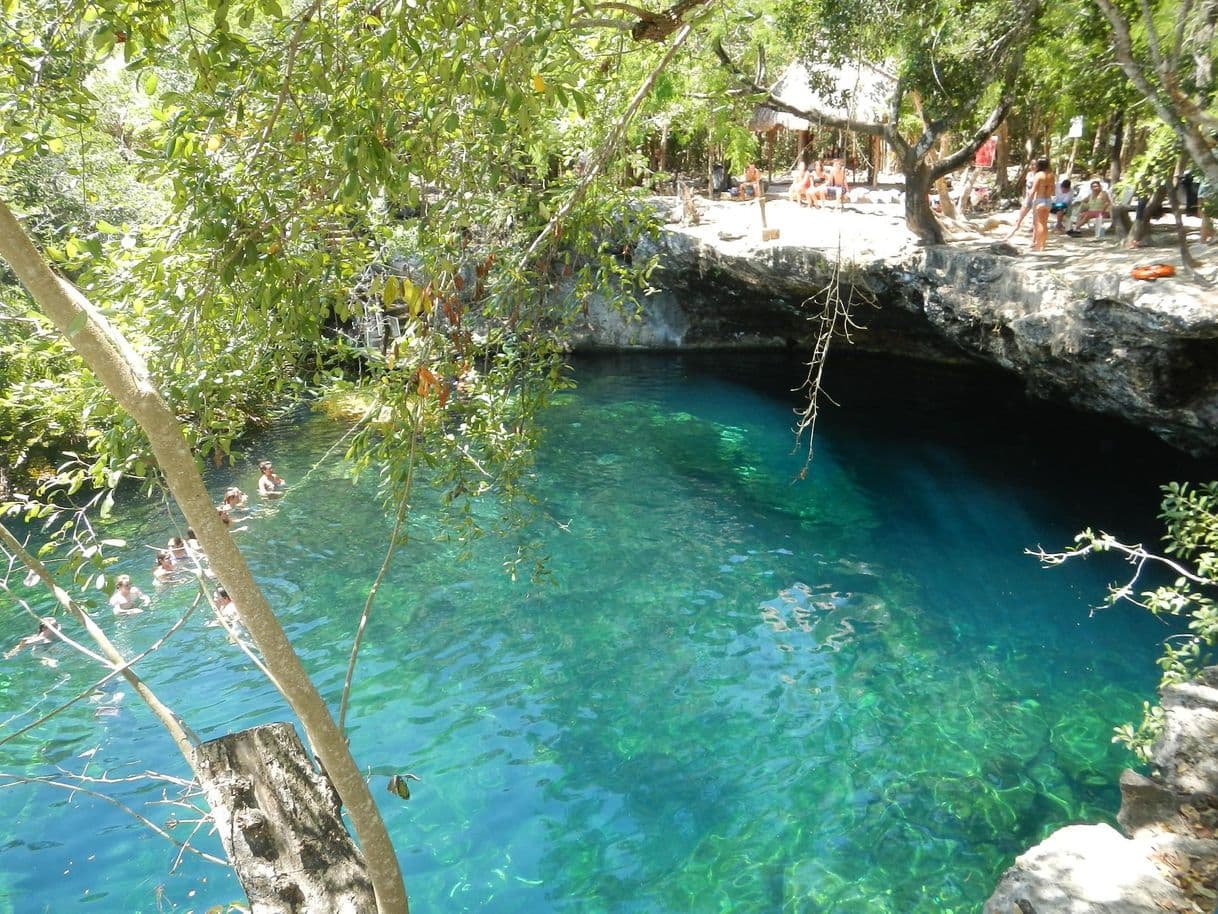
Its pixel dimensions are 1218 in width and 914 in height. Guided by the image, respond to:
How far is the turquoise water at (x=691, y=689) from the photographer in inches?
272

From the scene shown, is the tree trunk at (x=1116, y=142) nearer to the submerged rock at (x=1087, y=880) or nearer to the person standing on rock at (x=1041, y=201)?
the person standing on rock at (x=1041, y=201)

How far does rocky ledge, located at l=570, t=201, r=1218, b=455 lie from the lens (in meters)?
10.6

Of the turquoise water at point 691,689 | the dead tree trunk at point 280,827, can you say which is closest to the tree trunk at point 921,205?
the turquoise water at point 691,689

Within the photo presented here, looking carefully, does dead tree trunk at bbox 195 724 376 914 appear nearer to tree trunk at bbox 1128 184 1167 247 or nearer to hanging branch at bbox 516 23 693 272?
hanging branch at bbox 516 23 693 272

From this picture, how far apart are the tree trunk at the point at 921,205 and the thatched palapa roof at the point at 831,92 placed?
1115mm

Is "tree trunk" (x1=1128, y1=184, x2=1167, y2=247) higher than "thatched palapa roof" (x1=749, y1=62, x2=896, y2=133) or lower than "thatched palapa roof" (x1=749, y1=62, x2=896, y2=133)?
lower

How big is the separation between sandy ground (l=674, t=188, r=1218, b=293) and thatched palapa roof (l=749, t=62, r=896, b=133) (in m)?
1.83

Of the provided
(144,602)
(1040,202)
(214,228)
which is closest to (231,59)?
(214,228)

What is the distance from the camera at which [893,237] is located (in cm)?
1554

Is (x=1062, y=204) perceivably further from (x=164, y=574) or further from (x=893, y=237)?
(x=164, y=574)

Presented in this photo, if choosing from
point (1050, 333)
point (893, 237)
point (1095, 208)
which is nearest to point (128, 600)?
point (1050, 333)

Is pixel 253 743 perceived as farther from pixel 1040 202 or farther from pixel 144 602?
pixel 1040 202

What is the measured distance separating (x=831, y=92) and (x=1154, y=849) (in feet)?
35.8

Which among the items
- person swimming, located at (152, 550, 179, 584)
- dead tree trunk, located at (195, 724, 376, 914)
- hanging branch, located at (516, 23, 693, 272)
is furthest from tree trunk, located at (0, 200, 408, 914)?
person swimming, located at (152, 550, 179, 584)
